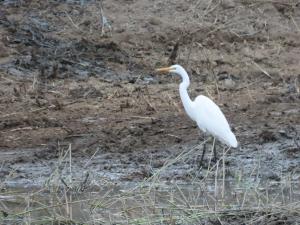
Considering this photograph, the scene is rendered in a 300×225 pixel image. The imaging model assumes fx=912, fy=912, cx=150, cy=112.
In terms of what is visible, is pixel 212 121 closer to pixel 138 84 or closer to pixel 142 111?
pixel 142 111

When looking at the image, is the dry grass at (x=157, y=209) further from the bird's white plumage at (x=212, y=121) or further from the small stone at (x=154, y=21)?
the small stone at (x=154, y=21)

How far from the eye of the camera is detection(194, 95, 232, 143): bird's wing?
9695 mm

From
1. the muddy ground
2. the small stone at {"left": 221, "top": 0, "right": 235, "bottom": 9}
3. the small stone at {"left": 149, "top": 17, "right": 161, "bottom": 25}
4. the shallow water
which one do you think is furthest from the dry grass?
the small stone at {"left": 221, "top": 0, "right": 235, "bottom": 9}

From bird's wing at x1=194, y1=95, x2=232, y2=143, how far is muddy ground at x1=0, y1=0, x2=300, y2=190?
0.31 m

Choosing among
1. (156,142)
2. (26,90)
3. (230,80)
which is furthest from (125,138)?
(230,80)

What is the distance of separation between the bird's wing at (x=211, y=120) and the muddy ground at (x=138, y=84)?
31 cm

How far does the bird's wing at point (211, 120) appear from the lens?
970 cm

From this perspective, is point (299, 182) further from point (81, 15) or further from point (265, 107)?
point (81, 15)

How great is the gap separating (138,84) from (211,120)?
2501 millimetres

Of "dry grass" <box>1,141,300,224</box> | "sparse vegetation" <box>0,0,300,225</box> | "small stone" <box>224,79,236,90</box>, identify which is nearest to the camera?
"dry grass" <box>1,141,300,224</box>

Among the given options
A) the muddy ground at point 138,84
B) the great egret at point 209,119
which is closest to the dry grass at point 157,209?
the muddy ground at point 138,84

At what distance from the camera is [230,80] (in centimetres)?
1249

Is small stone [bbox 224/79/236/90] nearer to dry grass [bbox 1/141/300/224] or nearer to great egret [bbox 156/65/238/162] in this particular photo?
great egret [bbox 156/65/238/162]

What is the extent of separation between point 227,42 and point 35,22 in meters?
2.90
